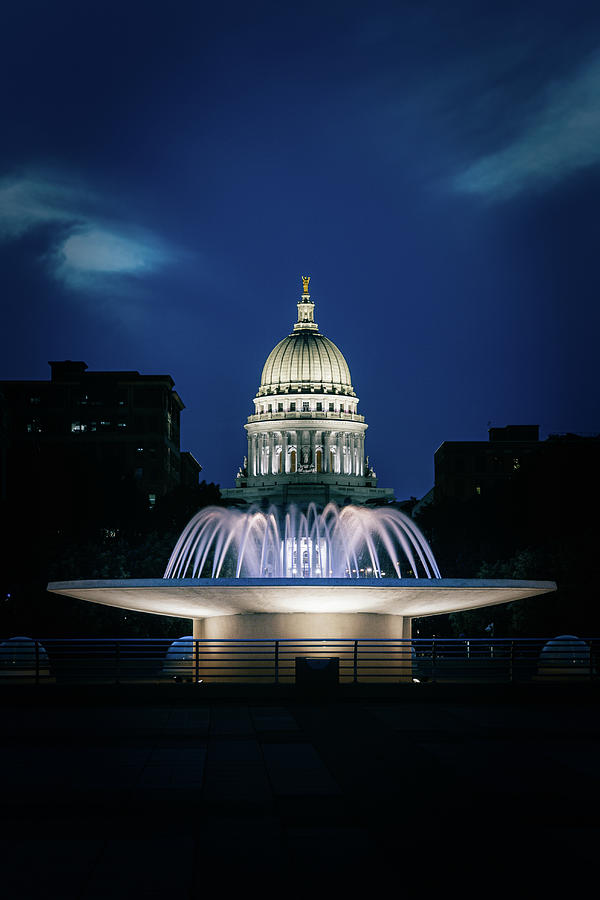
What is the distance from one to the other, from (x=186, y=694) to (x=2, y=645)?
10.2 m

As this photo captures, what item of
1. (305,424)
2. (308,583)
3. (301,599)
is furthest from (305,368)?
(308,583)

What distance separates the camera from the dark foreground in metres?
9.73

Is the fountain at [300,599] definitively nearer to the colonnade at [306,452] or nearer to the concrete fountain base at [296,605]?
the concrete fountain base at [296,605]

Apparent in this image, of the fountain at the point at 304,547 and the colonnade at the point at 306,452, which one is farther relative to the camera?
the colonnade at the point at 306,452

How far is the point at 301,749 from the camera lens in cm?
1741

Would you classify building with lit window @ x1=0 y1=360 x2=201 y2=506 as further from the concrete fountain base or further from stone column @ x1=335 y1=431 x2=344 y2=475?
the concrete fountain base

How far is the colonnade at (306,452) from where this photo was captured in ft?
573

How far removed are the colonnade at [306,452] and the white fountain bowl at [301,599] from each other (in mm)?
141336

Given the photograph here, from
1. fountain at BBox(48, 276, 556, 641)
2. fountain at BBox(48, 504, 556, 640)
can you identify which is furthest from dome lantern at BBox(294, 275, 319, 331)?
fountain at BBox(48, 504, 556, 640)

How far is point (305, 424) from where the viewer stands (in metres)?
174

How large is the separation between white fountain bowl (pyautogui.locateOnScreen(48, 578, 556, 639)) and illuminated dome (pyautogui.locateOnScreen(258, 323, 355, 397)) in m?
144

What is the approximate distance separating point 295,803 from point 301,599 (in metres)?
16.5

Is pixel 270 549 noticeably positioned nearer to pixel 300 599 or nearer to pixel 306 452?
pixel 306 452

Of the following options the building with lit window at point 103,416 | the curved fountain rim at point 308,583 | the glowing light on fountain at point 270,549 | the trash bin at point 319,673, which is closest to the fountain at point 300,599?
the curved fountain rim at point 308,583
